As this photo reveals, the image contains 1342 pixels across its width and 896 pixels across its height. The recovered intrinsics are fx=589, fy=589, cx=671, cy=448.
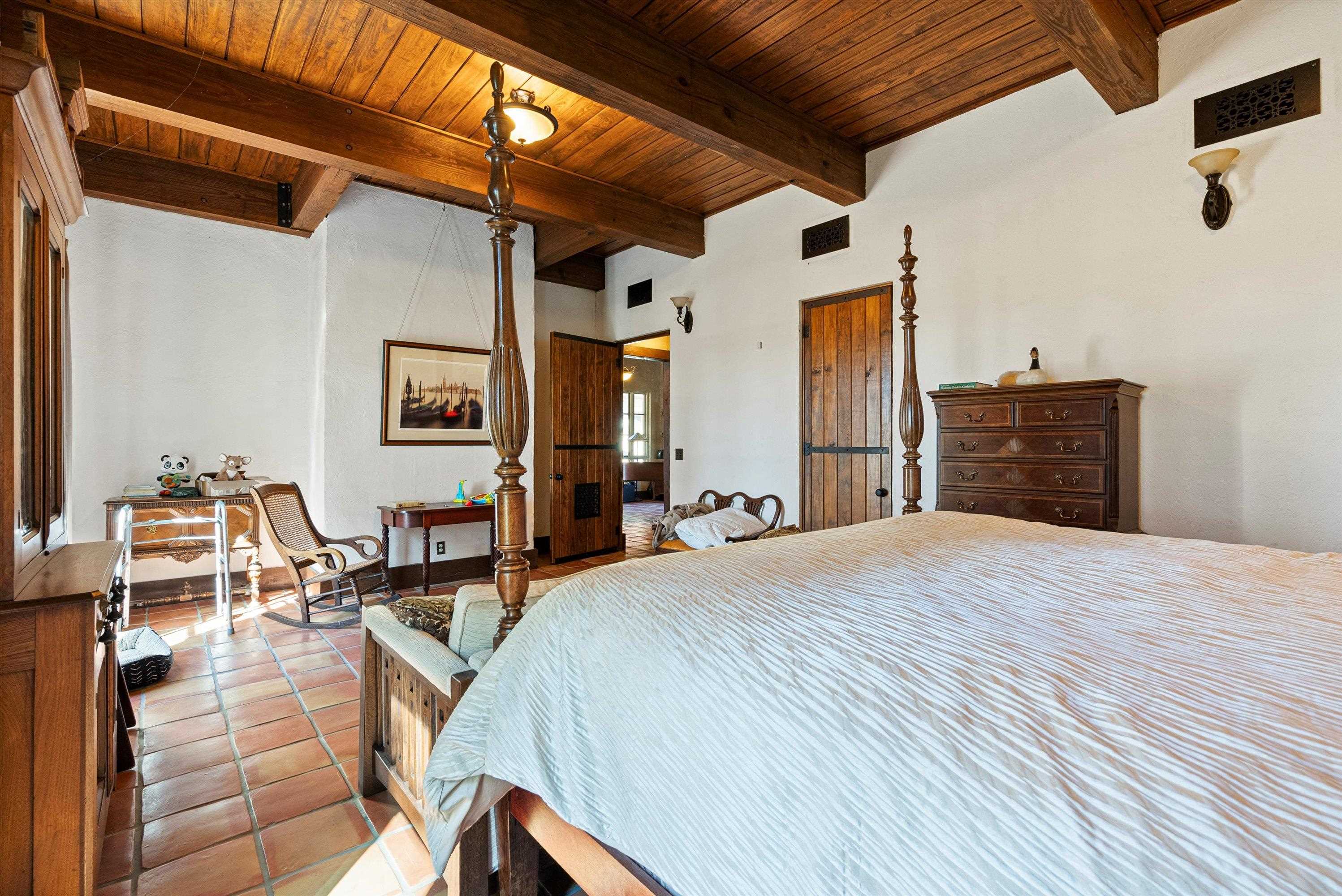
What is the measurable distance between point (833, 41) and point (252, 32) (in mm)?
2800

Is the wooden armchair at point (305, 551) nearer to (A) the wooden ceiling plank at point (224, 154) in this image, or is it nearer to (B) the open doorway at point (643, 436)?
(A) the wooden ceiling plank at point (224, 154)

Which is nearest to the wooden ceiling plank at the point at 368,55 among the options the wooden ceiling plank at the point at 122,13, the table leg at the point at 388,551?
the wooden ceiling plank at the point at 122,13

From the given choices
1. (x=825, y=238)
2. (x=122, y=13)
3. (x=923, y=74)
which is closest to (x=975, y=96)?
(x=923, y=74)

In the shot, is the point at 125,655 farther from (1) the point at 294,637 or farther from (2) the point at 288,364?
(2) the point at 288,364

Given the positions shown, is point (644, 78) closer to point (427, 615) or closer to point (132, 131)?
point (427, 615)

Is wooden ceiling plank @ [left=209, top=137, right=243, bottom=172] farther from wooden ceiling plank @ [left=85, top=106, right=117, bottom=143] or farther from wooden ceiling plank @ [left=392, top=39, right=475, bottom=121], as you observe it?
wooden ceiling plank @ [left=392, top=39, right=475, bottom=121]

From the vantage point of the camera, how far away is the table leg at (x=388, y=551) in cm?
439

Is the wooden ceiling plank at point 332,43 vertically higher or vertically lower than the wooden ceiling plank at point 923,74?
lower

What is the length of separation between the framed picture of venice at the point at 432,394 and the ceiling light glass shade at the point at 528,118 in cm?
177

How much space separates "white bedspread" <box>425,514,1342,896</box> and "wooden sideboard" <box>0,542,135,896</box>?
736 millimetres

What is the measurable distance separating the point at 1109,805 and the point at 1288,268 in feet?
10.5

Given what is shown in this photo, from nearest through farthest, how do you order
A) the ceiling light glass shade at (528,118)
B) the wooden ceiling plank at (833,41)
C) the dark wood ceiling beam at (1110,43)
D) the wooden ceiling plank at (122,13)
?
the dark wood ceiling beam at (1110,43) → the wooden ceiling plank at (122,13) → the wooden ceiling plank at (833,41) → the ceiling light glass shade at (528,118)

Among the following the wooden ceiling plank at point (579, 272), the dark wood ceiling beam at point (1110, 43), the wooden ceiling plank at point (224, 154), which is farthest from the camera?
the wooden ceiling plank at point (579, 272)

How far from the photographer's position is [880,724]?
694 mm
